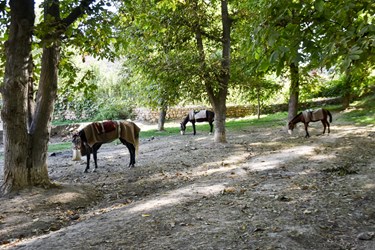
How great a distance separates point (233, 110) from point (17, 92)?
25547 millimetres

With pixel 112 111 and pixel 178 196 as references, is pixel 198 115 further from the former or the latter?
pixel 178 196

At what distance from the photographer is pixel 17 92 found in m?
7.06

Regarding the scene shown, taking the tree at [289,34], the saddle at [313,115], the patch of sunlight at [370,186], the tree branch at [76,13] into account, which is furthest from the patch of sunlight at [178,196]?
the saddle at [313,115]

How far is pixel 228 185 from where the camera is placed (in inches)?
289

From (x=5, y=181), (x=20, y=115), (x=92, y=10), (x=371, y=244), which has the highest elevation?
(x=92, y=10)

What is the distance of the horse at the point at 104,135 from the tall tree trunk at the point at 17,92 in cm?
286

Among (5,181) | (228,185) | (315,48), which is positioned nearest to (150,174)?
(228,185)

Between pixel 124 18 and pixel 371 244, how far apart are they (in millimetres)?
7251

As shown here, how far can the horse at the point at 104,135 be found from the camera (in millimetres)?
10086

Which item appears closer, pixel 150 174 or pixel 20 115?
pixel 20 115

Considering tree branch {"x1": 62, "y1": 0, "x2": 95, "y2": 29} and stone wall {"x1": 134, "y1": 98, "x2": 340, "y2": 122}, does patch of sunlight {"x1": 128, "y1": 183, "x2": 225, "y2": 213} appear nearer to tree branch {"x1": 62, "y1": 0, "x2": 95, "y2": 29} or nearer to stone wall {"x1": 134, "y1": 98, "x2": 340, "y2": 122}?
tree branch {"x1": 62, "y1": 0, "x2": 95, "y2": 29}

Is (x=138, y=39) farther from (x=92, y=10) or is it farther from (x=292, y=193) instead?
(x=292, y=193)

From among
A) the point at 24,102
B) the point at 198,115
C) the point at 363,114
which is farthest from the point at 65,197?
the point at 363,114

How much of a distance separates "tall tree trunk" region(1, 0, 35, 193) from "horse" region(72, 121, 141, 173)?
9.37 ft
